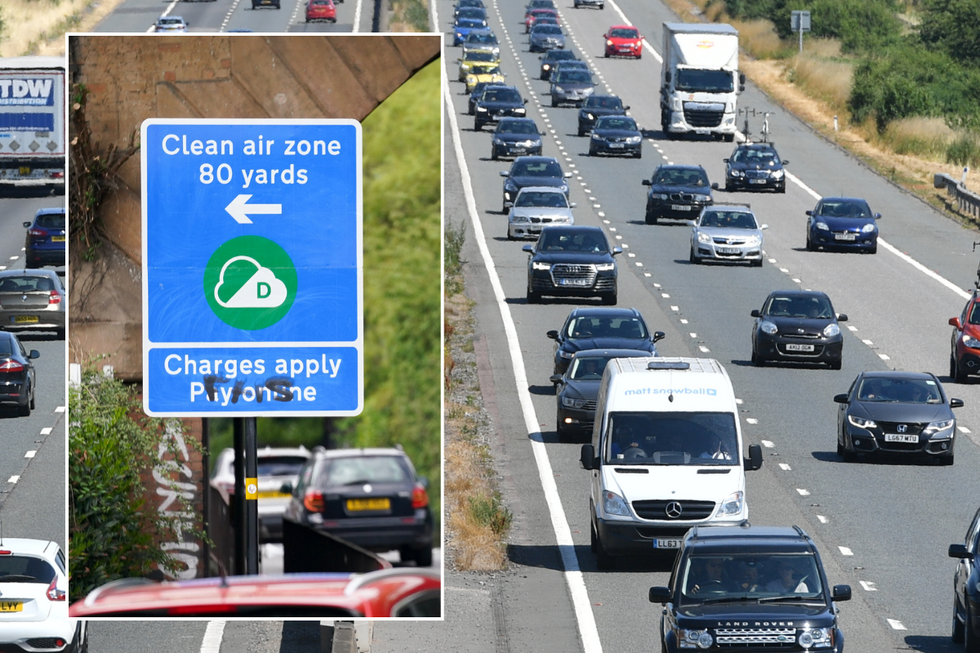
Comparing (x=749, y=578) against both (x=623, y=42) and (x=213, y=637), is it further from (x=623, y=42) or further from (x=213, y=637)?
(x=623, y=42)

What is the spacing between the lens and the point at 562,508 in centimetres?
2805

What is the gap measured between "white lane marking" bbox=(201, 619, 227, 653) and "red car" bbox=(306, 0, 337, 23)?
70132 millimetres

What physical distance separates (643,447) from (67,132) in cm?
1538

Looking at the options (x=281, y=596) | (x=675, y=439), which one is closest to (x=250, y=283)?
(x=281, y=596)

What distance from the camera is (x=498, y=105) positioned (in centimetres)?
7406

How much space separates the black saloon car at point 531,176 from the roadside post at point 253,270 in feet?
154

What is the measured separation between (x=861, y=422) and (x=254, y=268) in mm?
22353

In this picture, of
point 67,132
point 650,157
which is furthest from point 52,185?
point 67,132

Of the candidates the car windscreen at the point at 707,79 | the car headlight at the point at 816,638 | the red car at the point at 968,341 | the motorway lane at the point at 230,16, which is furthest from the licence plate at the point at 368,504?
the motorway lane at the point at 230,16

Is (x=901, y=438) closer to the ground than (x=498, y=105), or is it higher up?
closer to the ground

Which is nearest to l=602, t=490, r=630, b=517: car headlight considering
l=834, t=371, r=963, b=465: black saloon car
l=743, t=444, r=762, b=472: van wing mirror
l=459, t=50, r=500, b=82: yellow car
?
l=743, t=444, r=762, b=472: van wing mirror

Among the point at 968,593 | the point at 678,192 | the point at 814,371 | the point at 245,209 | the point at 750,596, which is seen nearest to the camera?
the point at 245,209

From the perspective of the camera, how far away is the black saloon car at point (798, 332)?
1519 inches

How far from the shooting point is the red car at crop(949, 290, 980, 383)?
37312 mm
